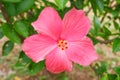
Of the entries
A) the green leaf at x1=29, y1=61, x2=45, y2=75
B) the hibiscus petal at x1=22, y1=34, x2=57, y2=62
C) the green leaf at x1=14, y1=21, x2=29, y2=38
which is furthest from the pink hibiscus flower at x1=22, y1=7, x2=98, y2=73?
the green leaf at x1=29, y1=61, x2=45, y2=75

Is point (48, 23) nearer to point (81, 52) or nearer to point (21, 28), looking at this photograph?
point (81, 52)

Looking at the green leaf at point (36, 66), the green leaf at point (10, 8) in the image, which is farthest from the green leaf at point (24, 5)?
the green leaf at point (36, 66)

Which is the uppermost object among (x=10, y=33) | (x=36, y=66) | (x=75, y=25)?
(x=75, y=25)

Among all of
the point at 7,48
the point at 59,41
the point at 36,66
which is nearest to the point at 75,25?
the point at 59,41

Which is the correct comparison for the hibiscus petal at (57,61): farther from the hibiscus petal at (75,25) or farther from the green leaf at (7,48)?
the green leaf at (7,48)

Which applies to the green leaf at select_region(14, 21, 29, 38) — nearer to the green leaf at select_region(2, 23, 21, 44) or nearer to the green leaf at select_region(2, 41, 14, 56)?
the green leaf at select_region(2, 23, 21, 44)

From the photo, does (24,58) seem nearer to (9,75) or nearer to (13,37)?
(13,37)

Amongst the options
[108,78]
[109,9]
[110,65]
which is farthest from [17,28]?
[110,65]

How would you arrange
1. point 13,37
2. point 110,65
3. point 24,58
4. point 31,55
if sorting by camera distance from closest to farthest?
point 31,55, point 13,37, point 24,58, point 110,65
